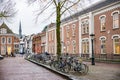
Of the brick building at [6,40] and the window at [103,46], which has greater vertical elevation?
the brick building at [6,40]

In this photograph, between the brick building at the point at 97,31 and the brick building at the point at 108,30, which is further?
the brick building at the point at 97,31

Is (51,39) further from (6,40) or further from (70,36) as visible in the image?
(6,40)

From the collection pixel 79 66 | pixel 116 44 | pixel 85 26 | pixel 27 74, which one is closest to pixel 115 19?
pixel 116 44

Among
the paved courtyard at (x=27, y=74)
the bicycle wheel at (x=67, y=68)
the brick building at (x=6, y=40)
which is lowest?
the paved courtyard at (x=27, y=74)

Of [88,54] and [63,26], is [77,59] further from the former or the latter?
[63,26]

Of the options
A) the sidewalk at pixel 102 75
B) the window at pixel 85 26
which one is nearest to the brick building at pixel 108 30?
the window at pixel 85 26

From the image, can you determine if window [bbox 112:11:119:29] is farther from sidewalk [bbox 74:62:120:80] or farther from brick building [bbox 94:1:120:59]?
sidewalk [bbox 74:62:120:80]

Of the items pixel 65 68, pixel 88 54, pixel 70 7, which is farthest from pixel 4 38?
pixel 65 68

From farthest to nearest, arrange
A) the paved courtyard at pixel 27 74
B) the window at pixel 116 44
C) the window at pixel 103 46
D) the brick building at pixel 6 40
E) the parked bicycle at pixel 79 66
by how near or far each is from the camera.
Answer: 1. the brick building at pixel 6 40
2. the window at pixel 103 46
3. the window at pixel 116 44
4. the parked bicycle at pixel 79 66
5. the paved courtyard at pixel 27 74

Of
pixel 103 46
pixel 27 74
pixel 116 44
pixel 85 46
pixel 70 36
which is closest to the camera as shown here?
pixel 27 74

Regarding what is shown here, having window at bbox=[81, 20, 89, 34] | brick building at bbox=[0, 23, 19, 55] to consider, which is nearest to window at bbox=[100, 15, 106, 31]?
window at bbox=[81, 20, 89, 34]


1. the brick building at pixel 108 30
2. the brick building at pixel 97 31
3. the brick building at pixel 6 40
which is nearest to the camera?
the brick building at pixel 108 30

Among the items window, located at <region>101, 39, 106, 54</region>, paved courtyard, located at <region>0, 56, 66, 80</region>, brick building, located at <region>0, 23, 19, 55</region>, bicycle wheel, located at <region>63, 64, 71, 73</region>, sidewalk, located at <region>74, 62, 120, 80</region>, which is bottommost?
paved courtyard, located at <region>0, 56, 66, 80</region>

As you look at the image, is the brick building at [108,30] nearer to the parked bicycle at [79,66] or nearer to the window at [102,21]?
the window at [102,21]
